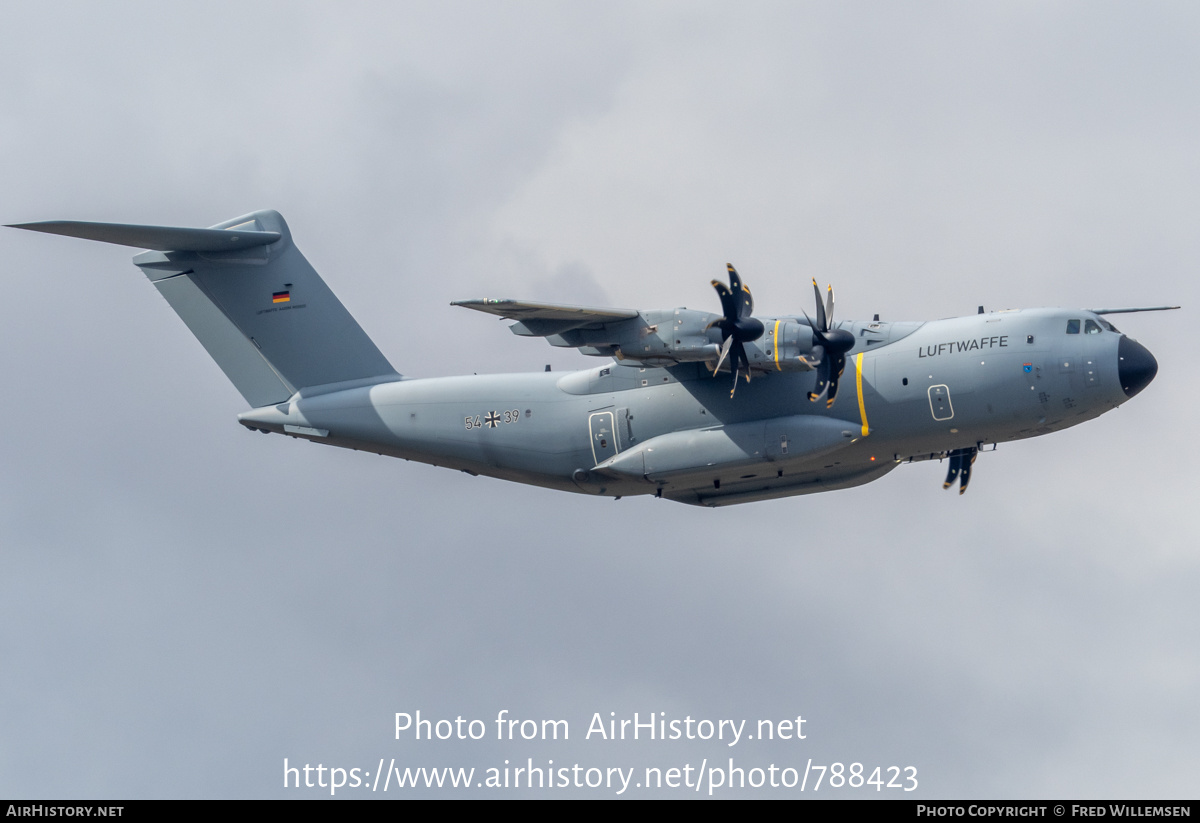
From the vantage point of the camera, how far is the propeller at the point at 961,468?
25.3 m

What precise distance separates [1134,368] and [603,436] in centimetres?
821

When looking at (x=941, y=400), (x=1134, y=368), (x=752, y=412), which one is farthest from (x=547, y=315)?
(x=1134, y=368)

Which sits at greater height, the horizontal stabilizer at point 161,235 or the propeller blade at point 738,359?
the horizontal stabilizer at point 161,235

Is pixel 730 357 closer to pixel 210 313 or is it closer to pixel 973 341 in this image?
pixel 973 341

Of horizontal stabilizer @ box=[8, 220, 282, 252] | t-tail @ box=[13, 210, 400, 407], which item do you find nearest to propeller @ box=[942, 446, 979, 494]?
t-tail @ box=[13, 210, 400, 407]

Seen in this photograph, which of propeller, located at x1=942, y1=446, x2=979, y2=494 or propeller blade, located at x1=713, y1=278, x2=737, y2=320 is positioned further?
propeller, located at x1=942, y1=446, x2=979, y2=494

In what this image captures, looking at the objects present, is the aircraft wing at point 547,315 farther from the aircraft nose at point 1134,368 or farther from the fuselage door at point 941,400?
the aircraft nose at point 1134,368

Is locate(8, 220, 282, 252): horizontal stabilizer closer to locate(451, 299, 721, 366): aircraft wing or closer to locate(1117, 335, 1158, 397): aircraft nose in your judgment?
locate(451, 299, 721, 366): aircraft wing

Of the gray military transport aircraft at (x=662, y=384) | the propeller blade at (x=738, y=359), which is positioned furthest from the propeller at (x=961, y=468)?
the propeller blade at (x=738, y=359)

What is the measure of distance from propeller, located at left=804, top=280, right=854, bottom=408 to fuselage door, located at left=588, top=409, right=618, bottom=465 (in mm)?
3474

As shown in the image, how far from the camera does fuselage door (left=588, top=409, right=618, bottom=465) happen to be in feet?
82.7

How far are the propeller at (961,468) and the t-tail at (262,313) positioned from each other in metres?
9.73
